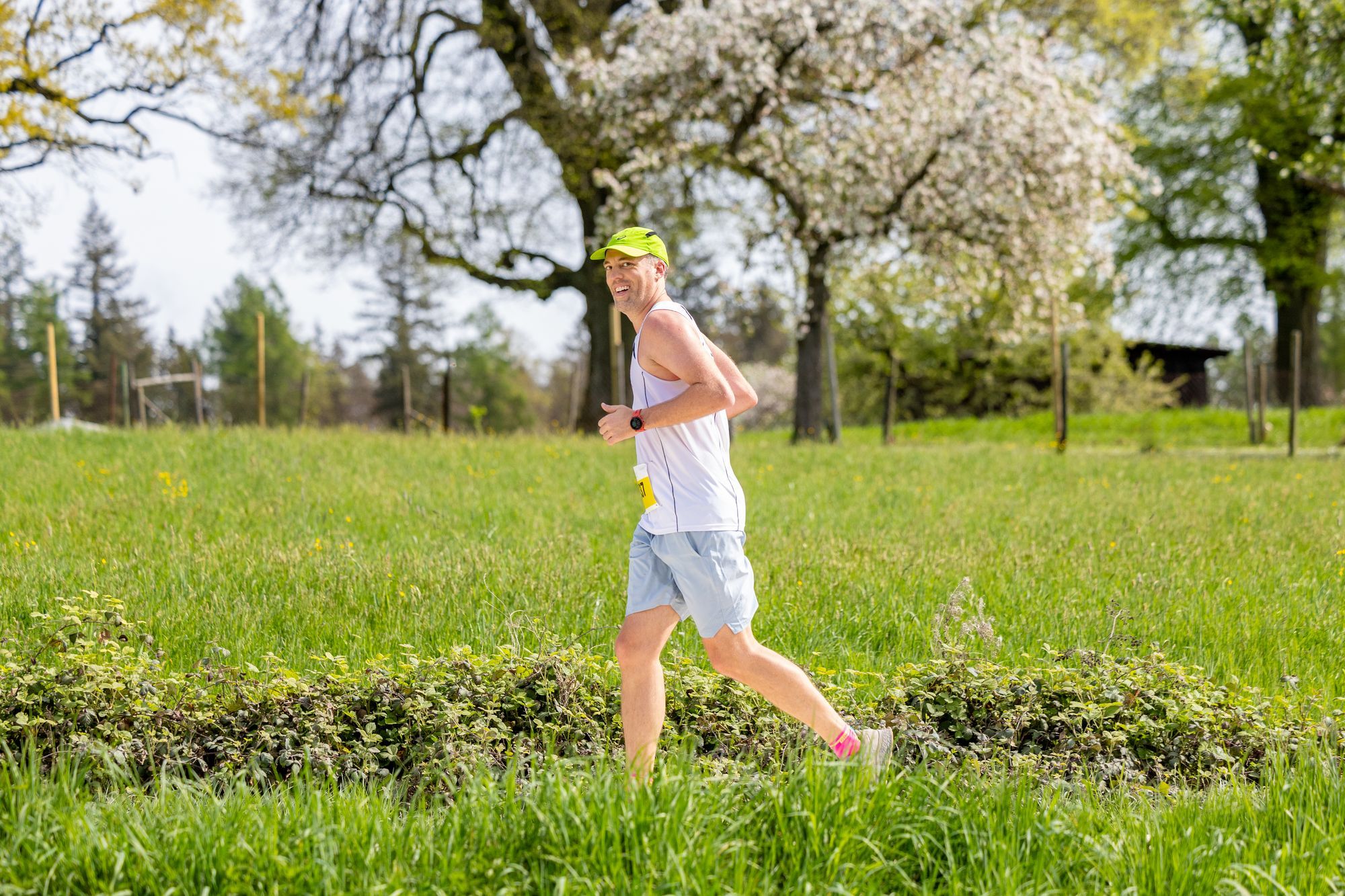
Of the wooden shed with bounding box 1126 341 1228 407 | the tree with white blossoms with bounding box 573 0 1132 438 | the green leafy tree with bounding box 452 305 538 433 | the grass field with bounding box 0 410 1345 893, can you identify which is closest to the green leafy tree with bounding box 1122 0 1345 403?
the wooden shed with bounding box 1126 341 1228 407

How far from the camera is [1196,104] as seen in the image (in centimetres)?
3266

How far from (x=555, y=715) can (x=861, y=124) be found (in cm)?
1591

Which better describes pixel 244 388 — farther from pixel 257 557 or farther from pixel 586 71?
pixel 257 557

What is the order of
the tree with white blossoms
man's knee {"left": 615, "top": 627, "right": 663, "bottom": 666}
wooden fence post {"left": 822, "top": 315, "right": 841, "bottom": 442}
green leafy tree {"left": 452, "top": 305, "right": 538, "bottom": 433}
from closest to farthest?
man's knee {"left": 615, "top": 627, "right": 663, "bottom": 666}, the tree with white blossoms, wooden fence post {"left": 822, "top": 315, "right": 841, "bottom": 442}, green leafy tree {"left": 452, "top": 305, "right": 538, "bottom": 433}

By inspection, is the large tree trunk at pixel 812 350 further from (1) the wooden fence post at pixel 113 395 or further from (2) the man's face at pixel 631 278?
(2) the man's face at pixel 631 278

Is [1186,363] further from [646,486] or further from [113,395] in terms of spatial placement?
[646,486]

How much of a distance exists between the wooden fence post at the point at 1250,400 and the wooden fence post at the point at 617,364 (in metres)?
11.7

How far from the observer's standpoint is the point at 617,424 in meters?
3.33

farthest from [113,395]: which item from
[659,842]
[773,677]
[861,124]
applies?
[659,842]

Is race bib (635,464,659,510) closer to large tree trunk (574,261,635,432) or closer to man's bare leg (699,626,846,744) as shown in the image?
man's bare leg (699,626,846,744)

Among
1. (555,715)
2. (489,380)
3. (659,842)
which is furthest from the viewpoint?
(489,380)

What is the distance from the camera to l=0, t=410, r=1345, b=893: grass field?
2.66 metres

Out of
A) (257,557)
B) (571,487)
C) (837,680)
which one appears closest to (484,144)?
(571,487)

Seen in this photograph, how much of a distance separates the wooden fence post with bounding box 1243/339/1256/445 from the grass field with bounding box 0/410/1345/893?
5897 mm
